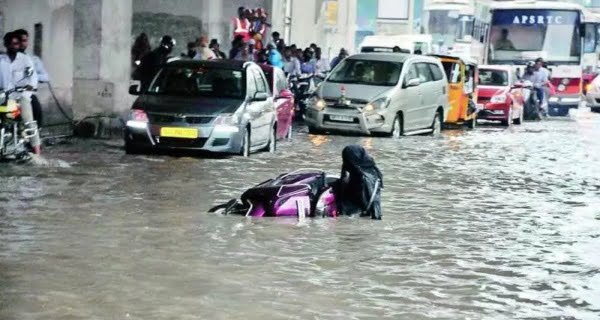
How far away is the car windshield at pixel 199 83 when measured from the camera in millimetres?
20547

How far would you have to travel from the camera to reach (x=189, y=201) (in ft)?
48.0

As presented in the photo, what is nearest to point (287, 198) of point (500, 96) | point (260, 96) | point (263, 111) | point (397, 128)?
point (260, 96)

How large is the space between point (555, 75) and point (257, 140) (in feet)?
75.7

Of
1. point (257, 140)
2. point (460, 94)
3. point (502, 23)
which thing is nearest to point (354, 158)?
point (257, 140)

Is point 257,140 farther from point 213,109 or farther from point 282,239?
point 282,239

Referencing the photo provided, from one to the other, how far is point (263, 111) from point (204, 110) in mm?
1855

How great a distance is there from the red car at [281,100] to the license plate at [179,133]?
3.94 m

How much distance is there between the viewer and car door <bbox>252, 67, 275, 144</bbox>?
21062 mm

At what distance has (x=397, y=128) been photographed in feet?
89.9

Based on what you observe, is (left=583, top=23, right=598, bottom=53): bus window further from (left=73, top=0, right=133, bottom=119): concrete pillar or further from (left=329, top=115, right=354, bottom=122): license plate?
(left=73, top=0, right=133, bottom=119): concrete pillar

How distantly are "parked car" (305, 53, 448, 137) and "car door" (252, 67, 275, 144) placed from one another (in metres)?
4.74

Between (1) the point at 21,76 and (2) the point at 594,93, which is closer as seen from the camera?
(1) the point at 21,76

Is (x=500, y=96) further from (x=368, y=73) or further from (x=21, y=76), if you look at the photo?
(x=21, y=76)

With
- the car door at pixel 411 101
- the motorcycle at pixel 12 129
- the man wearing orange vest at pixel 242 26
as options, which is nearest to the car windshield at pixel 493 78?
the man wearing orange vest at pixel 242 26
